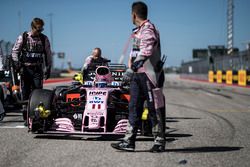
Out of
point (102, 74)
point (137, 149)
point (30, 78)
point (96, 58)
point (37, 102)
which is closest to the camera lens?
point (137, 149)

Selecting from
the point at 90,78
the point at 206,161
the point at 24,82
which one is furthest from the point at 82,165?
the point at 90,78

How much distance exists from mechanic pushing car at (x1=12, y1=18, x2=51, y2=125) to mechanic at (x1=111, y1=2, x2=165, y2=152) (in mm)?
3022

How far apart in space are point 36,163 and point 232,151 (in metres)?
2.57

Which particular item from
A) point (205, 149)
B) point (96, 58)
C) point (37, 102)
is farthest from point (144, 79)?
point (96, 58)

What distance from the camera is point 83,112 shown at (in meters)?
7.03

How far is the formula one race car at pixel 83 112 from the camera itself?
263 inches

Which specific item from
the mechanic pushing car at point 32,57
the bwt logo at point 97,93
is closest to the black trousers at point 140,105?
the bwt logo at point 97,93

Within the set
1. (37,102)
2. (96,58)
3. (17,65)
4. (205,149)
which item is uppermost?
(96,58)

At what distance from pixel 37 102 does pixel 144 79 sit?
2240mm

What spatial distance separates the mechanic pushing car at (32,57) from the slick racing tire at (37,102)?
3.32 feet

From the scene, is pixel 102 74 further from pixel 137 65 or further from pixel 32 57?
pixel 137 65

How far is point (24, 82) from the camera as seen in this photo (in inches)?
327

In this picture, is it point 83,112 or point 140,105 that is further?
point 83,112

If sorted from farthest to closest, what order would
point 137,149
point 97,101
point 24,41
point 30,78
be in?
point 30,78 < point 24,41 < point 97,101 < point 137,149
